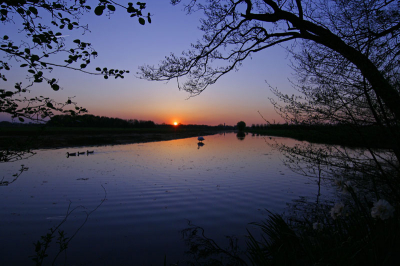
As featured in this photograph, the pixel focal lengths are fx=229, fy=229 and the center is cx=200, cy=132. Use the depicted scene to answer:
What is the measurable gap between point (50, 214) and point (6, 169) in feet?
31.1

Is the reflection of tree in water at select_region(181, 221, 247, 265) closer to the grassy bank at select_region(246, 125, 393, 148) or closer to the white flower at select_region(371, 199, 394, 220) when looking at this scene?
the white flower at select_region(371, 199, 394, 220)

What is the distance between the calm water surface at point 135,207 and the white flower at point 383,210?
344 centimetres

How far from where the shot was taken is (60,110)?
3221 millimetres

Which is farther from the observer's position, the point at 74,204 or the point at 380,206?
the point at 74,204

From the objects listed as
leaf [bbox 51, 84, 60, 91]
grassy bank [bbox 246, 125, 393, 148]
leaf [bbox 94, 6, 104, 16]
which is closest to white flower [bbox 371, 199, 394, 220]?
grassy bank [bbox 246, 125, 393, 148]

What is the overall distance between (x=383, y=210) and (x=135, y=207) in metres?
6.41

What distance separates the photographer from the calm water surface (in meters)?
4.73

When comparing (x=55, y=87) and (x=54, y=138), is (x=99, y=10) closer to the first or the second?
(x=55, y=87)

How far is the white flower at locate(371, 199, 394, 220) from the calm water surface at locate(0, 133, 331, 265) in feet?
11.3

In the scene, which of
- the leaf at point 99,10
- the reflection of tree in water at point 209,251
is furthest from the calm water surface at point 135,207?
the leaf at point 99,10

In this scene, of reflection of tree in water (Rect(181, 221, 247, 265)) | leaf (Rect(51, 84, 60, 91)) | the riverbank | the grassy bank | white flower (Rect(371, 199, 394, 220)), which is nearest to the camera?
white flower (Rect(371, 199, 394, 220))

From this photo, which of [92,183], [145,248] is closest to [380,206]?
[145,248]

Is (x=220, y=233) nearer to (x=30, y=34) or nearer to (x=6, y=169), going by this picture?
(x=30, y=34)

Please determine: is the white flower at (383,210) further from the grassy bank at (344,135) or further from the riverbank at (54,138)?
the riverbank at (54,138)
